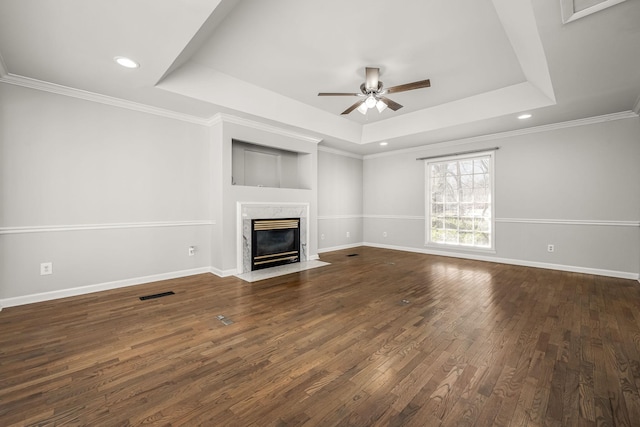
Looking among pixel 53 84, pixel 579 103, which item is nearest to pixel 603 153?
pixel 579 103

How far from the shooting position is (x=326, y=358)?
1973 millimetres

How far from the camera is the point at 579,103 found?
12.3ft

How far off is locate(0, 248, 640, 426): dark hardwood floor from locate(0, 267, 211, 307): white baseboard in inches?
5.6

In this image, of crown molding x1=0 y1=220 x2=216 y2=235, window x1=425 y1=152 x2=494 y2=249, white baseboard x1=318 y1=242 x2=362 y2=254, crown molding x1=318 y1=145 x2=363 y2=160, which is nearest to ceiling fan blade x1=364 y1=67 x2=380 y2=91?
crown molding x1=318 y1=145 x2=363 y2=160

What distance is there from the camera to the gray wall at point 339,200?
6.50 meters

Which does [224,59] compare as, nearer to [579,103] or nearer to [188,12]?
[188,12]

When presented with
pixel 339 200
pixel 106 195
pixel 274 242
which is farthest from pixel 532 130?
pixel 106 195

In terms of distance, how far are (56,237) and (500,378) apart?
184 inches

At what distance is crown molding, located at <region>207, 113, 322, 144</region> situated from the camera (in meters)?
4.19

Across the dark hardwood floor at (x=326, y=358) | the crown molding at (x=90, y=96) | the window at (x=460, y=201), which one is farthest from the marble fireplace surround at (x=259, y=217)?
the window at (x=460, y=201)

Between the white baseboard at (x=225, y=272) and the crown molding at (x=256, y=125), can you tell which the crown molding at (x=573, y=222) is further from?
the white baseboard at (x=225, y=272)

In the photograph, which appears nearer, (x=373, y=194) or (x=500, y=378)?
(x=500, y=378)

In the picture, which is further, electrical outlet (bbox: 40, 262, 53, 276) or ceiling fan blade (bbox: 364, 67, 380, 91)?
ceiling fan blade (bbox: 364, 67, 380, 91)

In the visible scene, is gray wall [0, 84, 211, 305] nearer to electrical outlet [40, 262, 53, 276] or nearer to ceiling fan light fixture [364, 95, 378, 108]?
electrical outlet [40, 262, 53, 276]
